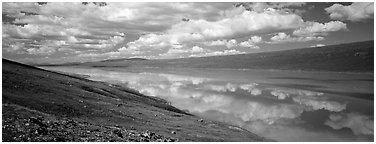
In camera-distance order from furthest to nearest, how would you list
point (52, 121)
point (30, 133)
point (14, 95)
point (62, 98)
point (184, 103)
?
point (184, 103) → point (62, 98) → point (14, 95) → point (52, 121) → point (30, 133)

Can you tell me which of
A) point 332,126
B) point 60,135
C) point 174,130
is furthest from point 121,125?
point 332,126

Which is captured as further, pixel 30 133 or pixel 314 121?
pixel 314 121

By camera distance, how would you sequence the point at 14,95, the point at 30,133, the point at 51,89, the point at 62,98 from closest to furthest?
the point at 30,133
the point at 14,95
the point at 62,98
the point at 51,89

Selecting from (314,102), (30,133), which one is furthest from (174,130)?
(314,102)

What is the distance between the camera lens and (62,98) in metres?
40.0

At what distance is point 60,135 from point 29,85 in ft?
73.1

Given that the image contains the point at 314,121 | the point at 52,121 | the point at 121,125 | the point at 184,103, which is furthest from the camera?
the point at 184,103

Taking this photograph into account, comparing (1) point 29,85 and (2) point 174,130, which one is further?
(1) point 29,85

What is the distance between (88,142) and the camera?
22.9 metres

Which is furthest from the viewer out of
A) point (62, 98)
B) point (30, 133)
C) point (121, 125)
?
point (62, 98)

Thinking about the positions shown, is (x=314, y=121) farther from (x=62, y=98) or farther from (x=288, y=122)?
(x=62, y=98)

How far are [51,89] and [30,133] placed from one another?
23040 mm

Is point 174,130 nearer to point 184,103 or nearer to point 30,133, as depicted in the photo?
point 30,133

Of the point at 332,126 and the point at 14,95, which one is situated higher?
the point at 14,95
